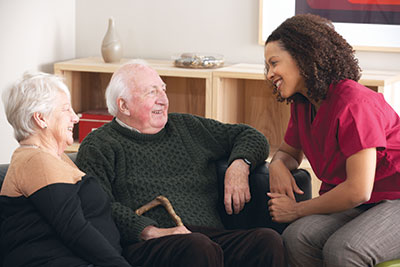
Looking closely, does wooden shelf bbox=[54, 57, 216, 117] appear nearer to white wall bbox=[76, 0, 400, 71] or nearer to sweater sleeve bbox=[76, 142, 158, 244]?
white wall bbox=[76, 0, 400, 71]

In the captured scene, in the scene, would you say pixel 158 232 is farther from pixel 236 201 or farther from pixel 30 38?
pixel 30 38

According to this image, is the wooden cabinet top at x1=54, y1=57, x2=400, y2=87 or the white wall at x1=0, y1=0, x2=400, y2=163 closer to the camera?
the wooden cabinet top at x1=54, y1=57, x2=400, y2=87

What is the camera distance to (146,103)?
2.32 meters

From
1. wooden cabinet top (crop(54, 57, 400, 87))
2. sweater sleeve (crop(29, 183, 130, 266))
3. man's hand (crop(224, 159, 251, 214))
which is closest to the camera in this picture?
sweater sleeve (crop(29, 183, 130, 266))

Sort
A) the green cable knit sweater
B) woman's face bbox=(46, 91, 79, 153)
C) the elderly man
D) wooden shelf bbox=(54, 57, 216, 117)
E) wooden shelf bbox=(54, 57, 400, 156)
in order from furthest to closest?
wooden shelf bbox=(54, 57, 216, 117)
wooden shelf bbox=(54, 57, 400, 156)
the green cable knit sweater
the elderly man
woman's face bbox=(46, 91, 79, 153)

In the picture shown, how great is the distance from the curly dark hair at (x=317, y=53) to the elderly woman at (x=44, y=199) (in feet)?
2.56

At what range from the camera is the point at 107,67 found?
3424mm

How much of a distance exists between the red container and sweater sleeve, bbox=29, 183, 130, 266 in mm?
1708

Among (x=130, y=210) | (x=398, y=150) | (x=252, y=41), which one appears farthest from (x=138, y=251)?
(x=252, y=41)

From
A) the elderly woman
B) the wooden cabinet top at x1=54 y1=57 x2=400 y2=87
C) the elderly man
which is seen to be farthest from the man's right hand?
the wooden cabinet top at x1=54 y1=57 x2=400 y2=87

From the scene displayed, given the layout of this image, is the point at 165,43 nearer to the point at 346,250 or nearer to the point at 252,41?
the point at 252,41

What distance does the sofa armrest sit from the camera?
7.60 feet

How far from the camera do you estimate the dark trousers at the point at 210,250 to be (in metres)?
1.93

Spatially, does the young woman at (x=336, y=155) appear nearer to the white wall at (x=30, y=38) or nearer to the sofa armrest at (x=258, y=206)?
the sofa armrest at (x=258, y=206)
